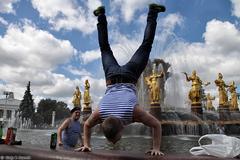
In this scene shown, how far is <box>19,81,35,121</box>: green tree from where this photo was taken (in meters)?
63.9

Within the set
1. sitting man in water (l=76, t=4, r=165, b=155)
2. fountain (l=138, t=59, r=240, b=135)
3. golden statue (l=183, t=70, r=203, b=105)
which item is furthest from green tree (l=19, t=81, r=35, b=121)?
sitting man in water (l=76, t=4, r=165, b=155)

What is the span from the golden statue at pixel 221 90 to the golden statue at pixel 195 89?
228 cm

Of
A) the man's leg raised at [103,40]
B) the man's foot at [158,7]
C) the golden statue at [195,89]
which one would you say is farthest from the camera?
the golden statue at [195,89]

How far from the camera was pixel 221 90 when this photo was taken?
23.0m

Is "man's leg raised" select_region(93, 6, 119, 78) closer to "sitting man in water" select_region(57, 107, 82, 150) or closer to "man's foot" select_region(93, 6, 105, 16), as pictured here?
"man's foot" select_region(93, 6, 105, 16)

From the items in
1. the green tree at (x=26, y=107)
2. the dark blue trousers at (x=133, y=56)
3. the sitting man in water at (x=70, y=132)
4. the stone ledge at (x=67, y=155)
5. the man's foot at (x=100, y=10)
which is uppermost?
the green tree at (x=26, y=107)

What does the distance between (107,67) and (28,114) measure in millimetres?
64500

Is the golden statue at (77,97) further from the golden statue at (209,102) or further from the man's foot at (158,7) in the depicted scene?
the man's foot at (158,7)

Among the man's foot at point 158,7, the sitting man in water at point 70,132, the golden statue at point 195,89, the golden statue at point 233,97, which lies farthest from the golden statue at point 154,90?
the man's foot at point 158,7

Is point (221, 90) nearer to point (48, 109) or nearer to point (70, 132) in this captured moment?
point (70, 132)

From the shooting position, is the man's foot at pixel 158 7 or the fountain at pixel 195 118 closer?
the man's foot at pixel 158 7

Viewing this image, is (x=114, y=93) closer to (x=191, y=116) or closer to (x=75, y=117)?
(x=75, y=117)

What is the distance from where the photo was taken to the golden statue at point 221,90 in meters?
22.6

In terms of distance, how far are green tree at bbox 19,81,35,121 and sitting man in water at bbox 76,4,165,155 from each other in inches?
2510
